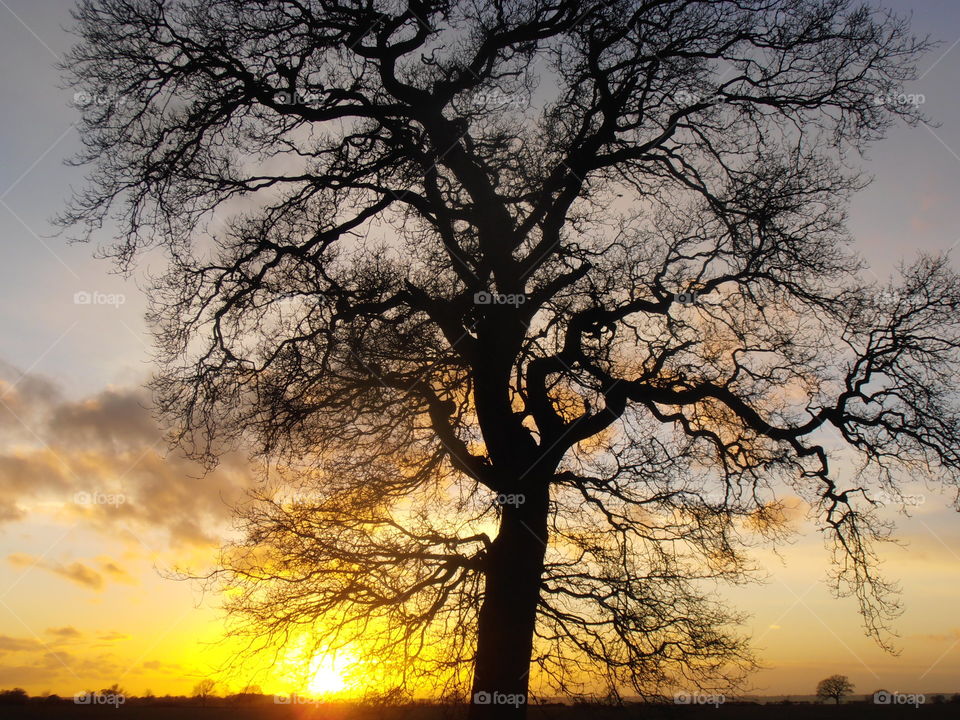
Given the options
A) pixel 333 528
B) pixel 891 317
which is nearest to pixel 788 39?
pixel 891 317

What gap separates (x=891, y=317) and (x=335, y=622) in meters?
7.33

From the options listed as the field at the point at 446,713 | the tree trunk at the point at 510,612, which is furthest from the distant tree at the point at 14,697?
the tree trunk at the point at 510,612

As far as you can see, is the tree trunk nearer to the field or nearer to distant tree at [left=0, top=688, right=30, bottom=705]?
the field

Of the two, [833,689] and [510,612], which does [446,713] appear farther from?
[833,689]

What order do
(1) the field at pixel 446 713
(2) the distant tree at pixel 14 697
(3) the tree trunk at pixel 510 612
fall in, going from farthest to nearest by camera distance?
(2) the distant tree at pixel 14 697
(1) the field at pixel 446 713
(3) the tree trunk at pixel 510 612

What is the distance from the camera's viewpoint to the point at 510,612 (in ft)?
26.4

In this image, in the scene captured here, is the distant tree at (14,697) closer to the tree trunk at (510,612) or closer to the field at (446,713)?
the field at (446,713)

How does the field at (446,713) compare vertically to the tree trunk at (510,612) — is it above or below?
below

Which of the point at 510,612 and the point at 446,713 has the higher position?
the point at 510,612

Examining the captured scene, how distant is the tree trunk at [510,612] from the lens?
300 inches

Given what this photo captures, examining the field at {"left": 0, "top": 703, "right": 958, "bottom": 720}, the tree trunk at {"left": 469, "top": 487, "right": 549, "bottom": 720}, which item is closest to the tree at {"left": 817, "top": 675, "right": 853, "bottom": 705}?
the field at {"left": 0, "top": 703, "right": 958, "bottom": 720}

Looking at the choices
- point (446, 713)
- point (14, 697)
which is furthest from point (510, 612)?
point (14, 697)

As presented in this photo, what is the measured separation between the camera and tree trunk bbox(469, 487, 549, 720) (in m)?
7.63

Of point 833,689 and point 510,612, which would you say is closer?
point 510,612
